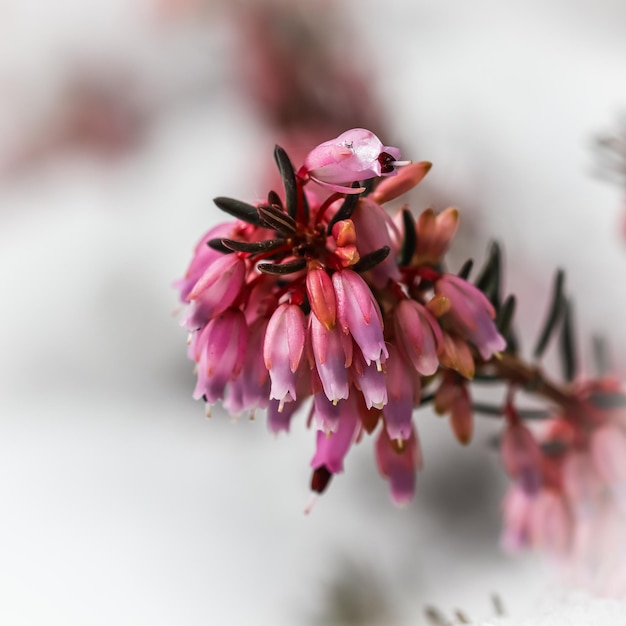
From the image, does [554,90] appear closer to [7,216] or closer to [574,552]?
[574,552]

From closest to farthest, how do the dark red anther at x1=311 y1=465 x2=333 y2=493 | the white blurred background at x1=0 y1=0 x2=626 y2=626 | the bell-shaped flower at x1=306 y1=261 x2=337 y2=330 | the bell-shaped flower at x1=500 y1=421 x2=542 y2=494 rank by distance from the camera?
the bell-shaped flower at x1=306 y1=261 x2=337 y2=330 → the dark red anther at x1=311 y1=465 x2=333 y2=493 → the bell-shaped flower at x1=500 y1=421 x2=542 y2=494 → the white blurred background at x1=0 y1=0 x2=626 y2=626

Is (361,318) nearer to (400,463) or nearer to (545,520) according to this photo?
(400,463)

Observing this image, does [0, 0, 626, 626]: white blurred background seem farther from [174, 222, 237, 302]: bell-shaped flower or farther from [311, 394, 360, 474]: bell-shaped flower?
[174, 222, 237, 302]: bell-shaped flower

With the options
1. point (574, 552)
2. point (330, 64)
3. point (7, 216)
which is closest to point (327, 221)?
point (574, 552)

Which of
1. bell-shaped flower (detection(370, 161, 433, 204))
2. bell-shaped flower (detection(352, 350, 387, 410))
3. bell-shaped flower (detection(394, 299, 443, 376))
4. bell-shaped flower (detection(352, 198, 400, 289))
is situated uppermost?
bell-shaped flower (detection(370, 161, 433, 204))

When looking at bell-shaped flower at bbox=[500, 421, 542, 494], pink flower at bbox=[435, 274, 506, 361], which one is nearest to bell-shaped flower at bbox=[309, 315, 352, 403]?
pink flower at bbox=[435, 274, 506, 361]

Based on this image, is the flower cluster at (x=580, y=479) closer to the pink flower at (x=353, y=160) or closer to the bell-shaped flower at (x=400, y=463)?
the bell-shaped flower at (x=400, y=463)
